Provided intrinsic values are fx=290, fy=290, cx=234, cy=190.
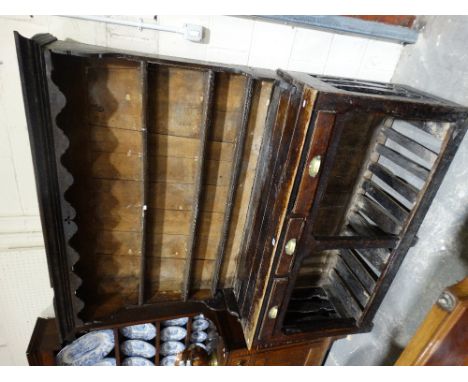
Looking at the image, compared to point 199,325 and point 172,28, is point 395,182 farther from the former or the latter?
point 199,325

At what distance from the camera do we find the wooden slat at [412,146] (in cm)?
127

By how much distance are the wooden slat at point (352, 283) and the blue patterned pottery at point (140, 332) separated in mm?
1269

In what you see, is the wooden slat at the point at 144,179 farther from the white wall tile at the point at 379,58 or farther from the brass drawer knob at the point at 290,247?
the white wall tile at the point at 379,58

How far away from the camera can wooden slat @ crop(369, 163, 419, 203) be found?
1337mm

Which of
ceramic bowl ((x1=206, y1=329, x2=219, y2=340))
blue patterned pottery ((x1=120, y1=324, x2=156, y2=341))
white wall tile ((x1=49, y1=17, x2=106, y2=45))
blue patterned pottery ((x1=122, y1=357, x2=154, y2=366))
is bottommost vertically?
blue patterned pottery ((x1=122, y1=357, x2=154, y2=366))

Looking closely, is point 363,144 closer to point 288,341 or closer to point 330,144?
point 330,144

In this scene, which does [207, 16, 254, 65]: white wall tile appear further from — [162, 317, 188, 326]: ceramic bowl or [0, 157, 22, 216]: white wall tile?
[162, 317, 188, 326]: ceramic bowl

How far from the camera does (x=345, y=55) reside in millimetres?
1484

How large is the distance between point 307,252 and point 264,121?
2.11 ft

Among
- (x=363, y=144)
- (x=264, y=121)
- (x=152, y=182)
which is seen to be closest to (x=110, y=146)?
(x=152, y=182)

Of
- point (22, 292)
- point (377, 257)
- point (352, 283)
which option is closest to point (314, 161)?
point (377, 257)

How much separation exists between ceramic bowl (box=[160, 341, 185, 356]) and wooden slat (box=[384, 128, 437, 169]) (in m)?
1.87

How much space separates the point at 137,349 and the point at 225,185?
1.32m

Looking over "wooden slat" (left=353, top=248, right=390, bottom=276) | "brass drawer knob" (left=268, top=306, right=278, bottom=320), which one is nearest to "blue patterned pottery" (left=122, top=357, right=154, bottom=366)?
"brass drawer knob" (left=268, top=306, right=278, bottom=320)
